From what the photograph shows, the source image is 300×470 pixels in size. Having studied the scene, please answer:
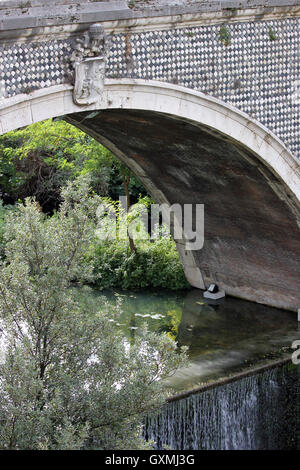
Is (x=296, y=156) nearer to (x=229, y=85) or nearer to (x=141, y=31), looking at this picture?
(x=229, y=85)

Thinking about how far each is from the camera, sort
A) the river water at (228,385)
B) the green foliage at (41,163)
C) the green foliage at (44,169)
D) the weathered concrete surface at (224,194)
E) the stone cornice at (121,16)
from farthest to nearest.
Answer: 1. the green foliage at (44,169)
2. the green foliage at (41,163)
3. the weathered concrete surface at (224,194)
4. the river water at (228,385)
5. the stone cornice at (121,16)

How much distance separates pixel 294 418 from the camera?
1416cm

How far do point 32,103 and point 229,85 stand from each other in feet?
12.1

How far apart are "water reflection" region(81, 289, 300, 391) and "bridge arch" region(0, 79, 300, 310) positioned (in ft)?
2.02

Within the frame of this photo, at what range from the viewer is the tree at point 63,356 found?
Answer: 390 inches

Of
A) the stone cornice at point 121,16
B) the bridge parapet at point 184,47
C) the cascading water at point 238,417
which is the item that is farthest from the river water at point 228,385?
the stone cornice at point 121,16

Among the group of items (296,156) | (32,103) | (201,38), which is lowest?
(32,103)

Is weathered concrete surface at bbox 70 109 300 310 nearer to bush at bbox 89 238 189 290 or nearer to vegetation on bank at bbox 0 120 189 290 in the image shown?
bush at bbox 89 238 189 290

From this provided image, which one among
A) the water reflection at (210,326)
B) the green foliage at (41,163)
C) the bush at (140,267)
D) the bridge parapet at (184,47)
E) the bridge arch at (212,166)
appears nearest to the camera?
the bridge parapet at (184,47)

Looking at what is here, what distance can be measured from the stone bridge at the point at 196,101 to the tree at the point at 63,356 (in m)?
1.72

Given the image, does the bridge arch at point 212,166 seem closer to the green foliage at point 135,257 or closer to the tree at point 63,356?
the green foliage at point 135,257

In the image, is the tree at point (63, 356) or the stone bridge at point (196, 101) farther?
the stone bridge at point (196, 101)

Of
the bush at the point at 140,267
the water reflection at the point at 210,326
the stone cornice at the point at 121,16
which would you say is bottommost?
the water reflection at the point at 210,326
